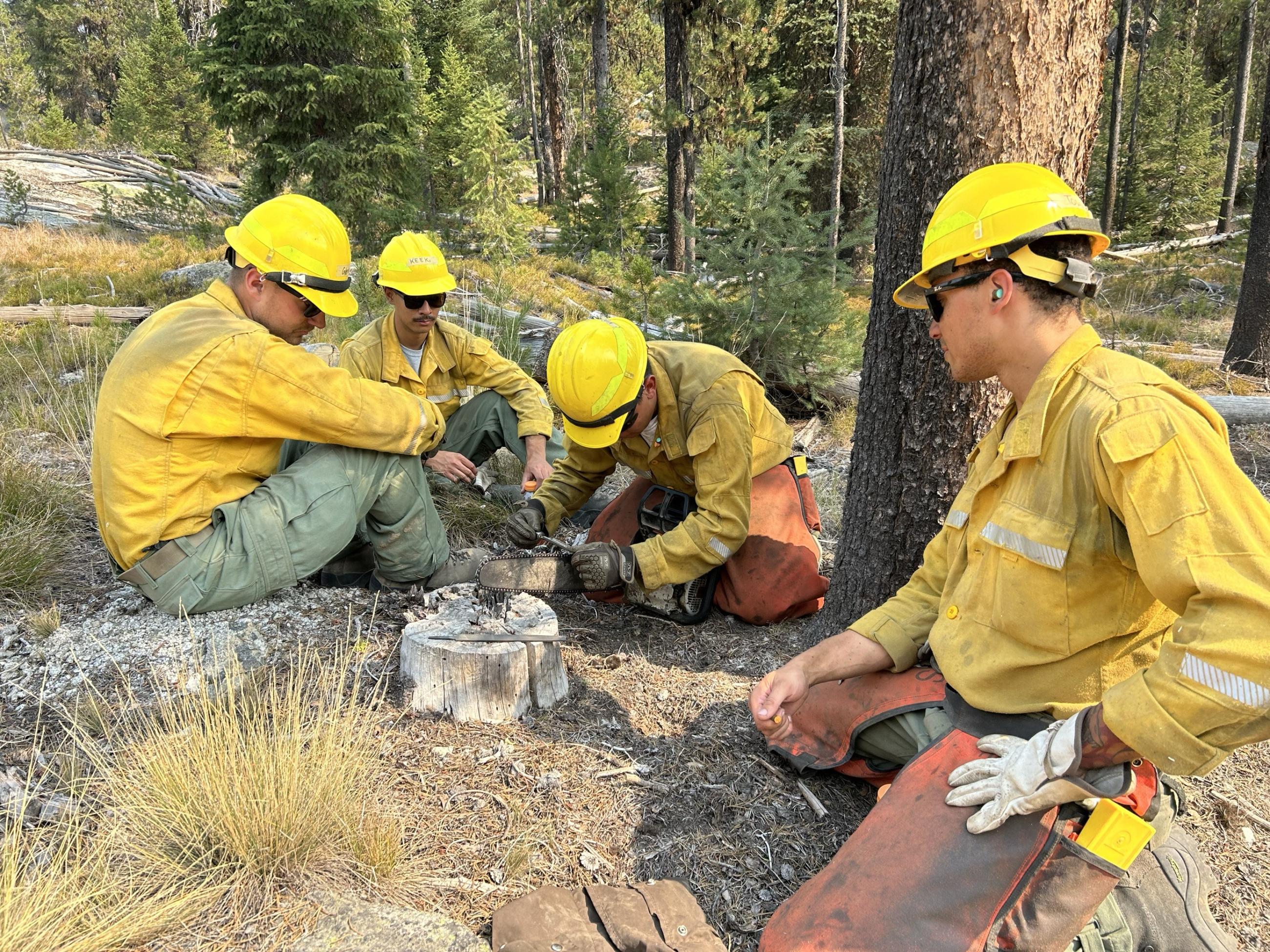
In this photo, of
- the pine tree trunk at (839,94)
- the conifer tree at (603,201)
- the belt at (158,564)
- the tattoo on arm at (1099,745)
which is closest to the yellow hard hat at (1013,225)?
the tattoo on arm at (1099,745)

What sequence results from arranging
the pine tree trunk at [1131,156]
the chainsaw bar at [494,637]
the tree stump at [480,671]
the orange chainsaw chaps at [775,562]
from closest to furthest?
the tree stump at [480,671] < the chainsaw bar at [494,637] < the orange chainsaw chaps at [775,562] < the pine tree trunk at [1131,156]

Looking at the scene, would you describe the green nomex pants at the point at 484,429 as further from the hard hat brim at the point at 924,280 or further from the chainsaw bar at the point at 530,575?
the hard hat brim at the point at 924,280

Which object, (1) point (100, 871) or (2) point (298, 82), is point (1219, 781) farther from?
(2) point (298, 82)

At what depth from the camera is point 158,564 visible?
3.08m

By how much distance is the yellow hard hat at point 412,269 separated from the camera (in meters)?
4.39

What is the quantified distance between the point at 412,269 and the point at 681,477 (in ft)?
6.28

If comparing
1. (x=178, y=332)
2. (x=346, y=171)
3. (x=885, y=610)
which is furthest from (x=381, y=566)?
(x=346, y=171)

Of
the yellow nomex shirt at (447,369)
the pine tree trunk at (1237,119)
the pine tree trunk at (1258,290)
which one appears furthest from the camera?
the pine tree trunk at (1237,119)

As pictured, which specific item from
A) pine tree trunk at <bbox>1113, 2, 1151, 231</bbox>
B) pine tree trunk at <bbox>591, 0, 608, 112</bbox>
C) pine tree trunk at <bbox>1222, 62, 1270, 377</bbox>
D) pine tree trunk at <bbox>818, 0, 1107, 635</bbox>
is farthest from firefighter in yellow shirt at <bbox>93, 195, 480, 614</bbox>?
pine tree trunk at <bbox>1113, 2, 1151, 231</bbox>

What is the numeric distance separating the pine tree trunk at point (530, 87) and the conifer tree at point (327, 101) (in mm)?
10727

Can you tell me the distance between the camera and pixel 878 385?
10.2 ft

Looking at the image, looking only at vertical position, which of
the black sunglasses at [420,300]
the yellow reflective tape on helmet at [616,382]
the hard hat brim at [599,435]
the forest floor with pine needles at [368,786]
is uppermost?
the black sunglasses at [420,300]

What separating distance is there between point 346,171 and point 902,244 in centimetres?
1166

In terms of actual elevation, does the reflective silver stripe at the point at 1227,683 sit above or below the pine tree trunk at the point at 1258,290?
below
